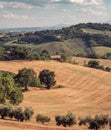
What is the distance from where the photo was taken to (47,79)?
451ft

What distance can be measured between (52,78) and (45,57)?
43.7 metres

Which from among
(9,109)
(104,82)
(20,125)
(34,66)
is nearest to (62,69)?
(34,66)

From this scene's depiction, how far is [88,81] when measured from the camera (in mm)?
146500

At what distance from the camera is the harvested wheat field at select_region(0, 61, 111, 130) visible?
85.9 metres

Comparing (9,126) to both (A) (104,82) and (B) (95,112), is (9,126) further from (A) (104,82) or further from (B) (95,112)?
(A) (104,82)

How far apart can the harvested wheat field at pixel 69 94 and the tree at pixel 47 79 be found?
16.7 ft

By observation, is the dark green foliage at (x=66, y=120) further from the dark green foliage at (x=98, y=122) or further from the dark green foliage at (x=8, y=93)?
the dark green foliage at (x=8, y=93)

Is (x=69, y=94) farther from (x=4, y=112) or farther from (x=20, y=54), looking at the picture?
(x=20, y=54)

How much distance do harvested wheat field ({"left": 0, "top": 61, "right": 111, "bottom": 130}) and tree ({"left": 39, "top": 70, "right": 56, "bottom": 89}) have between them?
509 cm

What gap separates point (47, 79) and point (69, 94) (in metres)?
20.5

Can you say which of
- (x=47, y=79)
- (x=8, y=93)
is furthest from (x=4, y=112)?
(x=47, y=79)

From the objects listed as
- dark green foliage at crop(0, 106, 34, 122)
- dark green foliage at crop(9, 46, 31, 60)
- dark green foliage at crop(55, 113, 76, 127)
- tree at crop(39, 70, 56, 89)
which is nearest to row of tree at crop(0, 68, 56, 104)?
tree at crop(39, 70, 56, 89)

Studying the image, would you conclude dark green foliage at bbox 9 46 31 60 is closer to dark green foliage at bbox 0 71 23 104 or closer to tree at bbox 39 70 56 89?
tree at bbox 39 70 56 89

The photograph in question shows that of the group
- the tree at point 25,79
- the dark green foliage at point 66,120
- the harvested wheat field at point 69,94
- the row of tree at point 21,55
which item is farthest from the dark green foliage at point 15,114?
the row of tree at point 21,55
